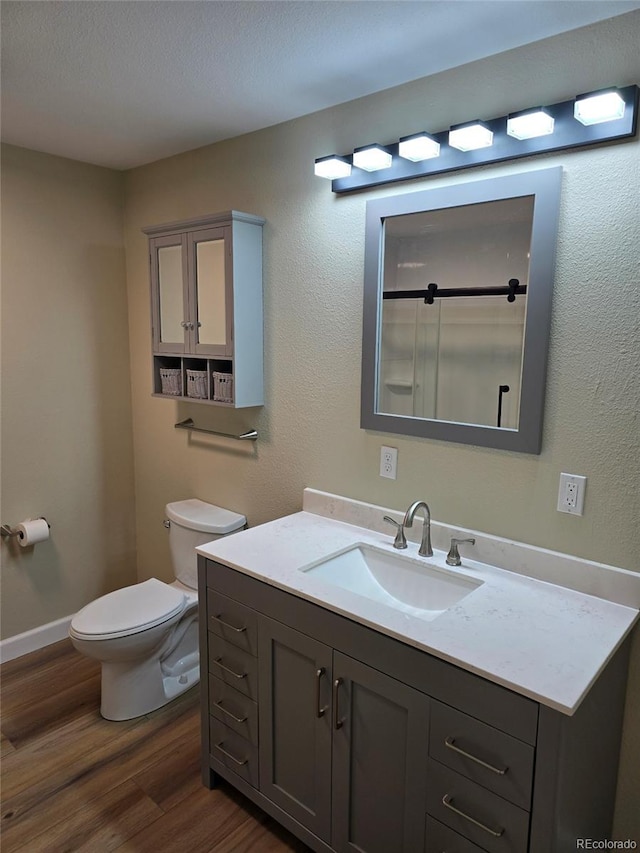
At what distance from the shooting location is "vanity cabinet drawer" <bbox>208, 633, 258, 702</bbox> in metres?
1.81

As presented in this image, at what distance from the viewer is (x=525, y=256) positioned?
5.53 ft

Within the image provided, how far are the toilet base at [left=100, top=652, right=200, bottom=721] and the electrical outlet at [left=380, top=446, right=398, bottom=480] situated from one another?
1.28m

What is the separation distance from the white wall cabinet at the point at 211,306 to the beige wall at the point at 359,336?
0.09 m

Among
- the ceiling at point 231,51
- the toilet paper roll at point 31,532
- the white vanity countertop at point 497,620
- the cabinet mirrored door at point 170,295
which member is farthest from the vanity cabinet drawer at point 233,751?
the ceiling at point 231,51

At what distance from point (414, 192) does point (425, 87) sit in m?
0.32

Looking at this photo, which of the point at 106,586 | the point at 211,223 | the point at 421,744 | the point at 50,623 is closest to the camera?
the point at 421,744

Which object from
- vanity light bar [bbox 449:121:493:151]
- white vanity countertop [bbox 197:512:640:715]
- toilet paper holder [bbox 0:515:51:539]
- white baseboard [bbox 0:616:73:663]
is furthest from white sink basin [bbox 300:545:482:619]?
white baseboard [bbox 0:616:73:663]

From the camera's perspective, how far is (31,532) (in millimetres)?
2740

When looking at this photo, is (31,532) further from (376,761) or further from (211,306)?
(376,761)

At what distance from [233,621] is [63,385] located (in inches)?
65.3

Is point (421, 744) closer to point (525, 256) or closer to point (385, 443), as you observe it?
point (385, 443)

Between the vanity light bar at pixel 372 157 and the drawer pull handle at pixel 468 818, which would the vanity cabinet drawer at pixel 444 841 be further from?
the vanity light bar at pixel 372 157

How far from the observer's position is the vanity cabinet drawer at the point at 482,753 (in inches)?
48.2

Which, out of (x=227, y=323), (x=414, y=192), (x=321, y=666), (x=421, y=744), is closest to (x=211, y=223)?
(x=227, y=323)
